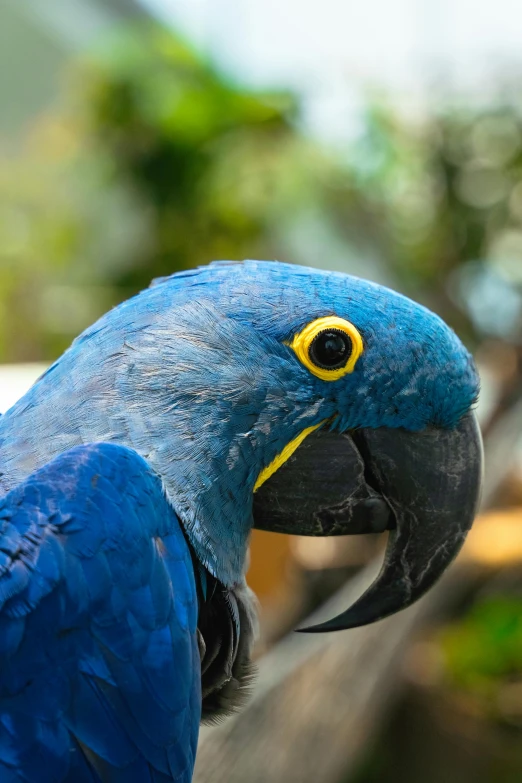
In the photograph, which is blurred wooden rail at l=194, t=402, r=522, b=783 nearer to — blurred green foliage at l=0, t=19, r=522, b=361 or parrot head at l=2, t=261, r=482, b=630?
parrot head at l=2, t=261, r=482, b=630

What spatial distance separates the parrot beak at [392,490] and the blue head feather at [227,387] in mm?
41

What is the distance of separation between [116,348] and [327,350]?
1.27 feet

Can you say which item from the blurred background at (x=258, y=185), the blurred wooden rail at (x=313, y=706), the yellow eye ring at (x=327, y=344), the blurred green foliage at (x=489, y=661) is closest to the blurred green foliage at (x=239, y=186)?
the blurred background at (x=258, y=185)

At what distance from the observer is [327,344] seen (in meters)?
1.28

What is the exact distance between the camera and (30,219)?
7.27m

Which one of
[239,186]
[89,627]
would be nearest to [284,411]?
[89,627]

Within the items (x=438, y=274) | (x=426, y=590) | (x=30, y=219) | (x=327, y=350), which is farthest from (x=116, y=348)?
(x=30, y=219)

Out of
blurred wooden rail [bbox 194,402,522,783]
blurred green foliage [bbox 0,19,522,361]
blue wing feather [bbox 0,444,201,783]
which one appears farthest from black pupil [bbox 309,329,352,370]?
blurred green foliage [bbox 0,19,522,361]

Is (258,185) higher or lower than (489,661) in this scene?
higher

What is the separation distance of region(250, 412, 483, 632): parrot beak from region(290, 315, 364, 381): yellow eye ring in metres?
0.15

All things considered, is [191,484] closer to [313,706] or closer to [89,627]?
[89,627]

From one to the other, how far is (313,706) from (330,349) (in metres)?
2.13

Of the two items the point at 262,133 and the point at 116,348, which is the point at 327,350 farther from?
the point at 262,133

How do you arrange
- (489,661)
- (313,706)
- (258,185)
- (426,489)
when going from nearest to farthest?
(426,489) < (313,706) < (489,661) < (258,185)
